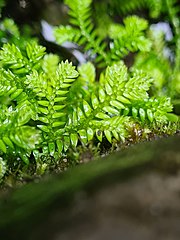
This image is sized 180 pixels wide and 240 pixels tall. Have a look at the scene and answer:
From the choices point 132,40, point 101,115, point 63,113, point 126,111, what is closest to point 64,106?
point 63,113

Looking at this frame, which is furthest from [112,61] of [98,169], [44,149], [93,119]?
[98,169]

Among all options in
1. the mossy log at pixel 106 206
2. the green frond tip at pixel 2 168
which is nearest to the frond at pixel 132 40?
the green frond tip at pixel 2 168

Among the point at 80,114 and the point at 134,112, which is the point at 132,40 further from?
the point at 80,114

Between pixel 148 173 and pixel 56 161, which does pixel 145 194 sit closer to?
pixel 148 173

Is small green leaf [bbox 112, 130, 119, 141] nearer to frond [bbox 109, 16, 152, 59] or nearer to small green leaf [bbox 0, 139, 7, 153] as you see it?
small green leaf [bbox 0, 139, 7, 153]

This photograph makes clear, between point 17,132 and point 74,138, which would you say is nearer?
point 17,132

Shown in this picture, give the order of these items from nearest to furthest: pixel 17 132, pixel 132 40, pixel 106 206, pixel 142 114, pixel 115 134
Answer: pixel 106 206 → pixel 17 132 → pixel 115 134 → pixel 142 114 → pixel 132 40

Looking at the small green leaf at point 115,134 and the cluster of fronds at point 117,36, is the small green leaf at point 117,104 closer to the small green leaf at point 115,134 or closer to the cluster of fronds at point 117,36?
the small green leaf at point 115,134

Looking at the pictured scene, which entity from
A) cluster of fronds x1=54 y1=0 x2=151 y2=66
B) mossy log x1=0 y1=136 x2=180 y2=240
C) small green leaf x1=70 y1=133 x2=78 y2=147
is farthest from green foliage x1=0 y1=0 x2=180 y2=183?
mossy log x1=0 y1=136 x2=180 y2=240
